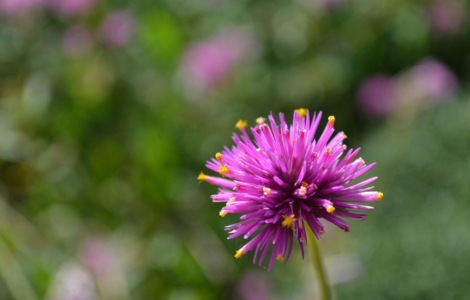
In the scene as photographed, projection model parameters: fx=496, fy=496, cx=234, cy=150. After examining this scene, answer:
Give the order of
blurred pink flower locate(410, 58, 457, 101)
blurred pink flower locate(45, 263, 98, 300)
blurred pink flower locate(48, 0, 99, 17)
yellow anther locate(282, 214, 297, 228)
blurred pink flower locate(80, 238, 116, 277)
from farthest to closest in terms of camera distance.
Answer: blurred pink flower locate(48, 0, 99, 17) → blurred pink flower locate(410, 58, 457, 101) → blurred pink flower locate(80, 238, 116, 277) → blurred pink flower locate(45, 263, 98, 300) → yellow anther locate(282, 214, 297, 228)

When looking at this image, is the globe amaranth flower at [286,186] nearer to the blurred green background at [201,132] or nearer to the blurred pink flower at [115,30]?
the blurred green background at [201,132]

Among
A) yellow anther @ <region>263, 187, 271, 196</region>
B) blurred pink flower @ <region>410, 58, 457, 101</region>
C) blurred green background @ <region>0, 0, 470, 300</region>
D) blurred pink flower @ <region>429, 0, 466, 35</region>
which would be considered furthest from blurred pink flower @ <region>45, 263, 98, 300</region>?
blurred pink flower @ <region>429, 0, 466, 35</region>

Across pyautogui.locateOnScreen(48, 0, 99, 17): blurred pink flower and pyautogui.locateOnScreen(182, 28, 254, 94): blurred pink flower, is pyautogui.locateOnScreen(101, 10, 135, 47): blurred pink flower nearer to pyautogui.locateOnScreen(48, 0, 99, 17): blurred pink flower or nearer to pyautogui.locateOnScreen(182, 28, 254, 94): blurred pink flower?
pyautogui.locateOnScreen(48, 0, 99, 17): blurred pink flower

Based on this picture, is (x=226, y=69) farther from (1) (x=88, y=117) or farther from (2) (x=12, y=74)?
(2) (x=12, y=74)

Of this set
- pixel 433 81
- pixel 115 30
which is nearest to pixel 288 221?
pixel 433 81

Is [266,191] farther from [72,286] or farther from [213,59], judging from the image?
[213,59]

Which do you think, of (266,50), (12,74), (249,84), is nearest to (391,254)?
(249,84)
